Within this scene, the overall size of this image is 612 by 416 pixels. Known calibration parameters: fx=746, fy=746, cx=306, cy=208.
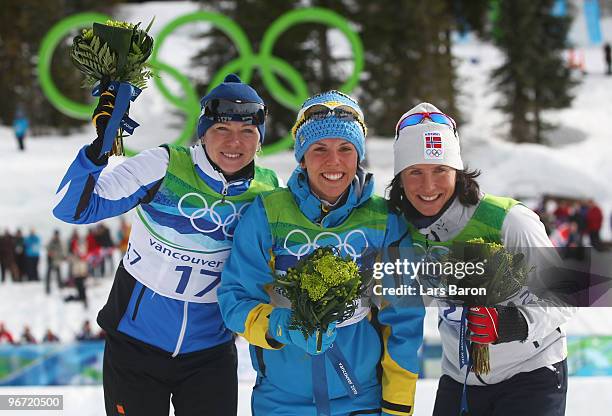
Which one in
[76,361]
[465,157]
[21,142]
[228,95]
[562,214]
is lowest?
[76,361]

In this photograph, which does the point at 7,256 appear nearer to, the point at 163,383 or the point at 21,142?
the point at 21,142

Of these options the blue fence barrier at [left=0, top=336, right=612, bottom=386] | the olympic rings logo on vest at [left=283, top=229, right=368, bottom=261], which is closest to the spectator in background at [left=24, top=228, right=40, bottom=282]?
the blue fence barrier at [left=0, top=336, right=612, bottom=386]

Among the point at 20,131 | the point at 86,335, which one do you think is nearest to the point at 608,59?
the point at 20,131

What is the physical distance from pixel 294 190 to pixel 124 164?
73cm

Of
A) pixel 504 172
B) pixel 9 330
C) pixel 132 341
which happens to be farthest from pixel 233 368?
pixel 504 172

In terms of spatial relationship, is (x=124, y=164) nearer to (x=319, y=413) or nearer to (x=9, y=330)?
(x=319, y=413)

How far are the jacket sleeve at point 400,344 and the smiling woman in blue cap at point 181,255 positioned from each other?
27.3 inches

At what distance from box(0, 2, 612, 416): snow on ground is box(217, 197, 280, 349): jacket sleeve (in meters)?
1.43

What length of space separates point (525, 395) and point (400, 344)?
0.53 meters

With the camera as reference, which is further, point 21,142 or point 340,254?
point 21,142

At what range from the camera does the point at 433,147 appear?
2752 mm

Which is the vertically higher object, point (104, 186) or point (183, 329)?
point (104, 186)

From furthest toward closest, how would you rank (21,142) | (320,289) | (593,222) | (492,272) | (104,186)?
(21,142) → (593,222) → (104,186) → (492,272) → (320,289)

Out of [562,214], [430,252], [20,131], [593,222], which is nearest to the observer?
[430,252]
